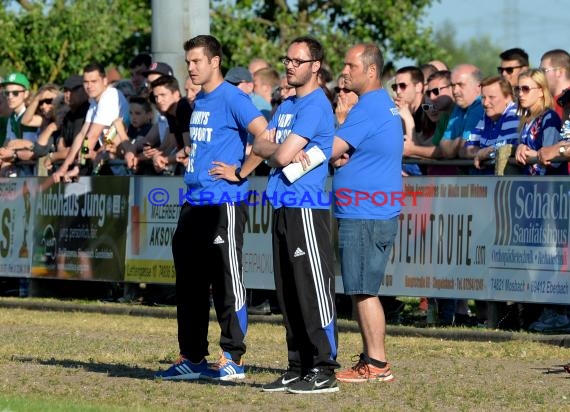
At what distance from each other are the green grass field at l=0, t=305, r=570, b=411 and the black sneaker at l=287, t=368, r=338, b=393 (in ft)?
0.20

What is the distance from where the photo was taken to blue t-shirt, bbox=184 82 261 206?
35.6ft

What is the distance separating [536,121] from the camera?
46.6ft

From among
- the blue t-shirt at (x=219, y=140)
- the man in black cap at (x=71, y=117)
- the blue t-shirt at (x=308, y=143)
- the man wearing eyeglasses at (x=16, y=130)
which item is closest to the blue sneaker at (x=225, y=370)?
the blue t-shirt at (x=219, y=140)

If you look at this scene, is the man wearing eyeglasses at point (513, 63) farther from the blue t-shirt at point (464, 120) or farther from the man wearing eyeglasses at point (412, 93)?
the man wearing eyeglasses at point (412, 93)

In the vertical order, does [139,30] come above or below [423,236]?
above

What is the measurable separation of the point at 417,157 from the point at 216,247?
16.3 ft

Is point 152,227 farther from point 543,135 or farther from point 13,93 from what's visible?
point 543,135

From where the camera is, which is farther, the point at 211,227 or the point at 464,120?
the point at 464,120

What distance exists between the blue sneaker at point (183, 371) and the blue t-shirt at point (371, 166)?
153 cm

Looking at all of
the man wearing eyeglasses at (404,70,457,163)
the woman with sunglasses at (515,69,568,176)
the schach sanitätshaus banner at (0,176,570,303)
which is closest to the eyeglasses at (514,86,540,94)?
the woman with sunglasses at (515,69,568,176)

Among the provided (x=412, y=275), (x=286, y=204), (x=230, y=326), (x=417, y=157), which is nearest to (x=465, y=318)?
(x=412, y=275)

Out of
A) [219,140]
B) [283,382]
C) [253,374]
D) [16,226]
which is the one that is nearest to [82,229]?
[16,226]

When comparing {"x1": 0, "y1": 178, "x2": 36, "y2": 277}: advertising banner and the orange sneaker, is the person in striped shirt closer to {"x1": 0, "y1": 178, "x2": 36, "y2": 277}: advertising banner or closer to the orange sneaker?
the orange sneaker

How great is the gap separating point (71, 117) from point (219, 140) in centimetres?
829
